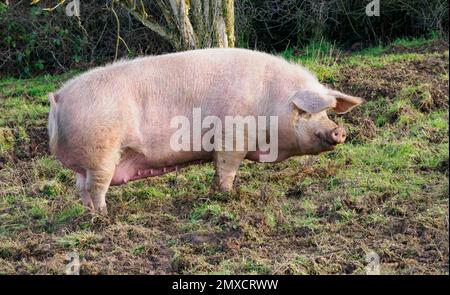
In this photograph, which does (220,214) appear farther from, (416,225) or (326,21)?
(326,21)

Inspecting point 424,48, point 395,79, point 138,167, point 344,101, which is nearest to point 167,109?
point 138,167

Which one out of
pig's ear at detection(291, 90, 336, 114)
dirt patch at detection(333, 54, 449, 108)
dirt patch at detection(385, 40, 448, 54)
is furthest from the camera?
dirt patch at detection(385, 40, 448, 54)

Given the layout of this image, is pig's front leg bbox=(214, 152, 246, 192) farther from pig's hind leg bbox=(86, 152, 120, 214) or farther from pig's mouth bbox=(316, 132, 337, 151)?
pig's hind leg bbox=(86, 152, 120, 214)

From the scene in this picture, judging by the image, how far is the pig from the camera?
7281mm

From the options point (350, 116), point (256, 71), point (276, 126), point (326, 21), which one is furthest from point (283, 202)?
point (326, 21)

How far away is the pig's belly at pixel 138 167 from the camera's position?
7.54m

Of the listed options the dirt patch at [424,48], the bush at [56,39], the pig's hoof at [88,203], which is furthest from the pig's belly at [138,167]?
the bush at [56,39]

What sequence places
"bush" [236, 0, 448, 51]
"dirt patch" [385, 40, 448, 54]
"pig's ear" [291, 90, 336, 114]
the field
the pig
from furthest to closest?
"bush" [236, 0, 448, 51]
"dirt patch" [385, 40, 448, 54]
"pig's ear" [291, 90, 336, 114]
the pig
the field

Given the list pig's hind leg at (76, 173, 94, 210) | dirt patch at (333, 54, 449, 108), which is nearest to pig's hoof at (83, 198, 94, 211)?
pig's hind leg at (76, 173, 94, 210)

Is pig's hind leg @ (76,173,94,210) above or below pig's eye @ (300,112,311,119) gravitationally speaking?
below

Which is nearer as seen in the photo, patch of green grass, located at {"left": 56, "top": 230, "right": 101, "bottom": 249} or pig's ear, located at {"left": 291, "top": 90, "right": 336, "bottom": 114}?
patch of green grass, located at {"left": 56, "top": 230, "right": 101, "bottom": 249}

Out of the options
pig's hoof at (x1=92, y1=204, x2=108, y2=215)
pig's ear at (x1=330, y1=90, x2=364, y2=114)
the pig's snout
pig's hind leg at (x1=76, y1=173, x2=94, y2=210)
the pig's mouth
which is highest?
pig's ear at (x1=330, y1=90, x2=364, y2=114)

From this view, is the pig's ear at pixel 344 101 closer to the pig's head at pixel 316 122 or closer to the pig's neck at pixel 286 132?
the pig's head at pixel 316 122

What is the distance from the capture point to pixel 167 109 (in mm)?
7508
